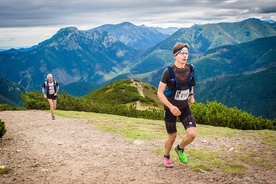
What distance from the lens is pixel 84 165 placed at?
31.9ft

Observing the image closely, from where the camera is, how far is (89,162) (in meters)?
10.0

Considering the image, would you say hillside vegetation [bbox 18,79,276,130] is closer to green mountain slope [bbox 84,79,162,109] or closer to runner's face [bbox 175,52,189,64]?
runner's face [bbox 175,52,189,64]

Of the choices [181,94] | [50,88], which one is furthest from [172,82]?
[50,88]

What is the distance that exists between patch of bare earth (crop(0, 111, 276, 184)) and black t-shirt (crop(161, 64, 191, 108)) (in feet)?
7.37

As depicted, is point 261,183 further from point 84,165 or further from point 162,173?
point 84,165

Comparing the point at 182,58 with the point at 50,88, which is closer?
the point at 182,58

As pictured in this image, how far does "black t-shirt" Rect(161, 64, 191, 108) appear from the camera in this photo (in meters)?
8.06

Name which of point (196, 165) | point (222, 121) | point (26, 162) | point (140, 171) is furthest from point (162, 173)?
point (222, 121)

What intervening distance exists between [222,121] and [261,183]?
15346 millimetres

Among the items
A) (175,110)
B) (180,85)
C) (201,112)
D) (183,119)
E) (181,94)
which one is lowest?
(201,112)

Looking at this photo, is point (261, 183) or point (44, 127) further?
point (44, 127)

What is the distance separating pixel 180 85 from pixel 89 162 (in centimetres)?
451

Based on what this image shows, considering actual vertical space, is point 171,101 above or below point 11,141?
above

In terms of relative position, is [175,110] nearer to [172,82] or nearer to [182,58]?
[172,82]
